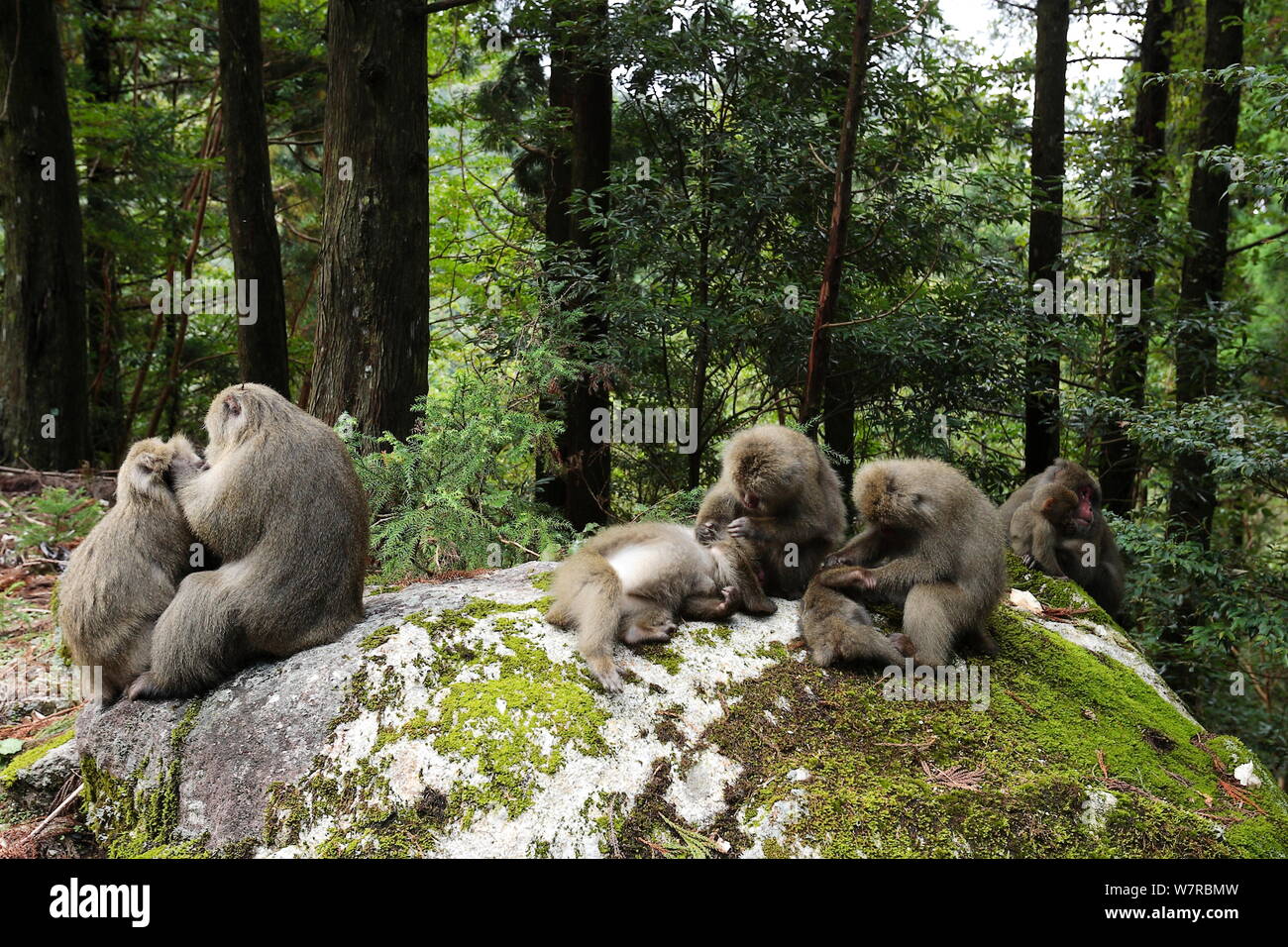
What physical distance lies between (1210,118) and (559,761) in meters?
12.8

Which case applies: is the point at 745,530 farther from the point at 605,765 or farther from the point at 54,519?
the point at 54,519

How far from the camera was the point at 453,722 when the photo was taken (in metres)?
3.91

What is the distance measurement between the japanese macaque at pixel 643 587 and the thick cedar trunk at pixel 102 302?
11220mm

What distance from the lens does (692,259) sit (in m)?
10.2

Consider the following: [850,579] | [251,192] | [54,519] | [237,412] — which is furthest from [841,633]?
[251,192]

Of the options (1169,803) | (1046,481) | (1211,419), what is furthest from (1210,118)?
(1169,803)

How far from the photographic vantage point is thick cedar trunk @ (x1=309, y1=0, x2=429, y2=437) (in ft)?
25.1

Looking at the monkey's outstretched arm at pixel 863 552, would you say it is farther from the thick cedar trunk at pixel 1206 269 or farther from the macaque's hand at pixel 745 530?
the thick cedar trunk at pixel 1206 269

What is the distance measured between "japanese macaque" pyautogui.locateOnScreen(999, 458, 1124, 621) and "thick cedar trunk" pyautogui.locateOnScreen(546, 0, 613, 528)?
4419 millimetres

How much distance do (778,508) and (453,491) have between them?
2665mm

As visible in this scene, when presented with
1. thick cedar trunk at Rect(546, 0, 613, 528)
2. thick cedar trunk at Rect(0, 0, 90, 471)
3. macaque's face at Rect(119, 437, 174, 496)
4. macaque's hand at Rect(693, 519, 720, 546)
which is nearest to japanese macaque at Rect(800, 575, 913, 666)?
macaque's hand at Rect(693, 519, 720, 546)

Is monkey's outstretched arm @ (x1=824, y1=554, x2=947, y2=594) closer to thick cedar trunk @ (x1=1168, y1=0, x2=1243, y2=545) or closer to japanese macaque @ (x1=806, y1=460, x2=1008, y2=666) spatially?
japanese macaque @ (x1=806, y1=460, x2=1008, y2=666)

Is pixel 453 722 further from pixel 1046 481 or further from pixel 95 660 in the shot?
pixel 1046 481

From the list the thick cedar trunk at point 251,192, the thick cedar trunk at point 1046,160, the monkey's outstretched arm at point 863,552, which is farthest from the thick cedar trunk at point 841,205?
the thick cedar trunk at point 251,192
